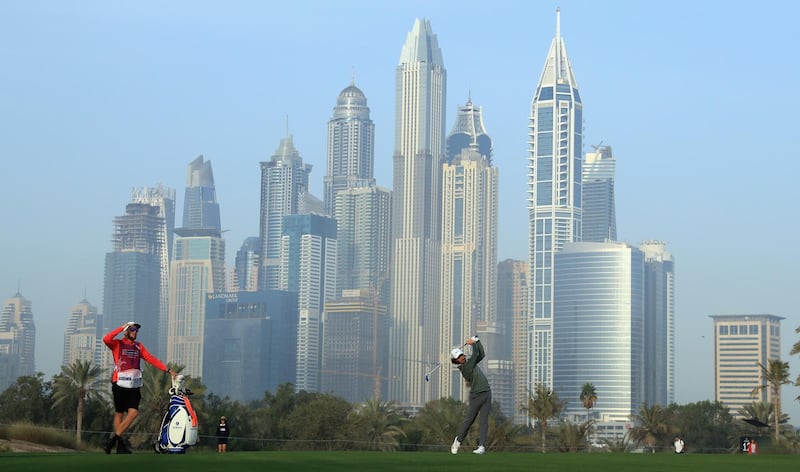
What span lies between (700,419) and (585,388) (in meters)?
47.7

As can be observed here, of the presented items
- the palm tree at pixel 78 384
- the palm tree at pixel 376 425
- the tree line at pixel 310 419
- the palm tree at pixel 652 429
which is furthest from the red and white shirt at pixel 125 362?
the palm tree at pixel 652 429

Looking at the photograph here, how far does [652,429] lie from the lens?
114625mm

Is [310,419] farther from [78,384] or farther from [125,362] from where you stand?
[125,362]

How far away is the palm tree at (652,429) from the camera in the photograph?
11444cm

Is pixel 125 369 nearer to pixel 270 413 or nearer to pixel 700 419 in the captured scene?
pixel 270 413

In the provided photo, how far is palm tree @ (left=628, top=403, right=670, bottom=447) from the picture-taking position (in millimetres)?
114438

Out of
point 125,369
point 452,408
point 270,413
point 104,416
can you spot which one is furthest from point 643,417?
point 125,369

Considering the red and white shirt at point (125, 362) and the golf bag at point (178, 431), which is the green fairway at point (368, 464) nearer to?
the golf bag at point (178, 431)

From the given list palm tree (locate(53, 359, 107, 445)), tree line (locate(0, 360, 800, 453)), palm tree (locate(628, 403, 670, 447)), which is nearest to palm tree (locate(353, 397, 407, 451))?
tree line (locate(0, 360, 800, 453))

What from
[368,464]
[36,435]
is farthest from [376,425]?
[368,464]

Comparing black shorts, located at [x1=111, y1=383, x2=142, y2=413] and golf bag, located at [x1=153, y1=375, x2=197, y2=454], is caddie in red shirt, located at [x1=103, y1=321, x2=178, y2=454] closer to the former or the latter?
black shorts, located at [x1=111, y1=383, x2=142, y2=413]

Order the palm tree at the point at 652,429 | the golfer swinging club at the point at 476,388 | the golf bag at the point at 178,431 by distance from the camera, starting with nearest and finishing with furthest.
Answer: the golf bag at the point at 178,431
the golfer swinging club at the point at 476,388
the palm tree at the point at 652,429

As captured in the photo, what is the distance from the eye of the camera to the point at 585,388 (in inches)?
4828

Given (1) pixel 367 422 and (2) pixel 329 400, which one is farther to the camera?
(2) pixel 329 400
